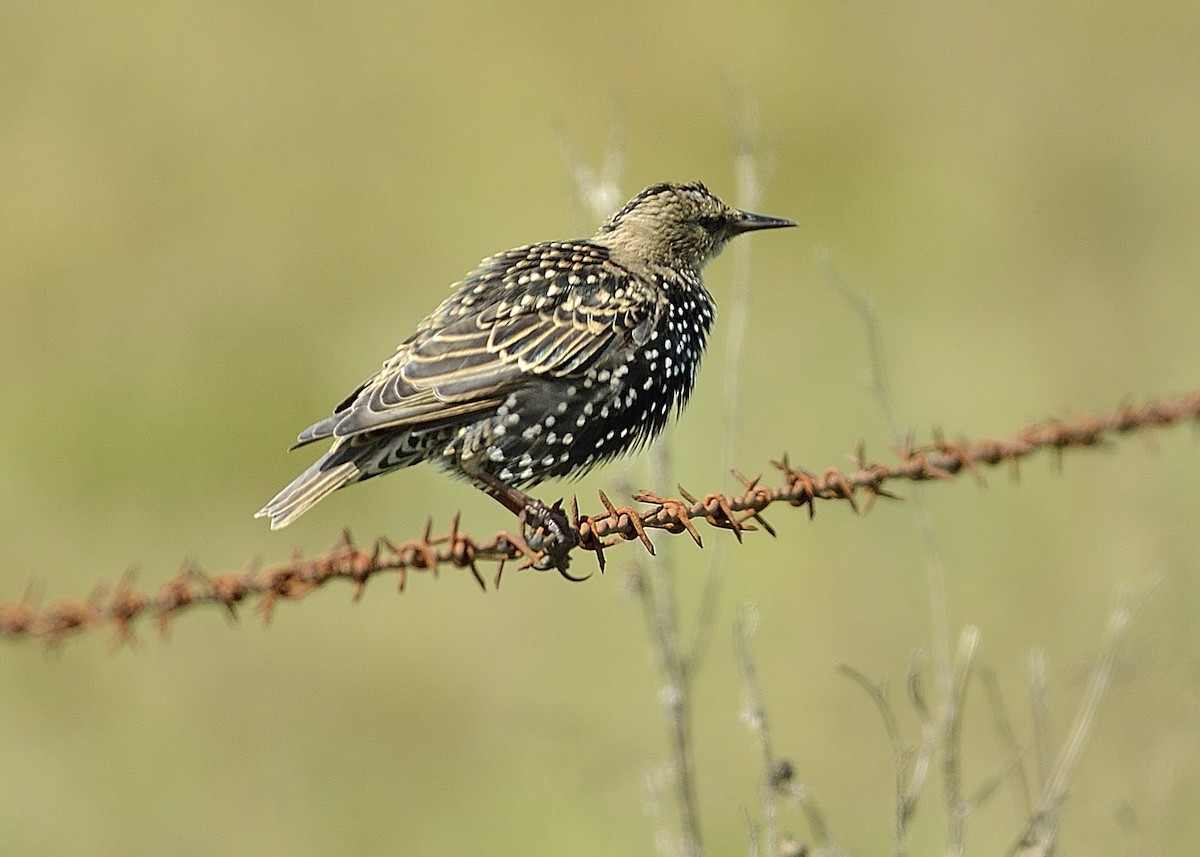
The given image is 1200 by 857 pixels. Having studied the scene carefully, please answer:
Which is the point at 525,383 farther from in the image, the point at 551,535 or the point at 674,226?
the point at 674,226

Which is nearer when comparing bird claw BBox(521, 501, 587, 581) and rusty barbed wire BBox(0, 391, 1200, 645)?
rusty barbed wire BBox(0, 391, 1200, 645)

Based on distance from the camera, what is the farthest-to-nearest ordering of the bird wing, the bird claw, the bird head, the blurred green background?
the blurred green background
the bird head
the bird wing
the bird claw

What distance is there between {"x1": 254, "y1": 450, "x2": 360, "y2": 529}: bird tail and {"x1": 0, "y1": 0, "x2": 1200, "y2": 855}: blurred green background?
1.31m

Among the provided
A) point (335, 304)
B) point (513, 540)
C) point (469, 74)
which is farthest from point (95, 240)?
point (513, 540)

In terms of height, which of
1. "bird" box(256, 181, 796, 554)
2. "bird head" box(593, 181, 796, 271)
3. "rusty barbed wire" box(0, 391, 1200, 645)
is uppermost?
"bird head" box(593, 181, 796, 271)

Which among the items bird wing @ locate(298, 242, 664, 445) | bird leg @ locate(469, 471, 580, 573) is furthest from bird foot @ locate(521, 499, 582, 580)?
→ bird wing @ locate(298, 242, 664, 445)

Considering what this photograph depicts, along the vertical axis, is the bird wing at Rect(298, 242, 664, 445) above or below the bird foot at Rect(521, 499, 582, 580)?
above

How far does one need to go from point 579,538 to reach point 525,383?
39.8 inches

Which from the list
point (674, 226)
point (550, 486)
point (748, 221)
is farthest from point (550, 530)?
point (550, 486)

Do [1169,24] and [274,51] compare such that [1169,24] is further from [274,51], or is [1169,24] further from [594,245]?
[594,245]

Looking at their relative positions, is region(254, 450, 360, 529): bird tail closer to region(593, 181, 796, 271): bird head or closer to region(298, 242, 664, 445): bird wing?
region(298, 242, 664, 445): bird wing

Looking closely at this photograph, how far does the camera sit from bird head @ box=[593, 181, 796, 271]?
6.70 metres

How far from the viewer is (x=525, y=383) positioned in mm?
5879

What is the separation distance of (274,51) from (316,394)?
505 centimetres
